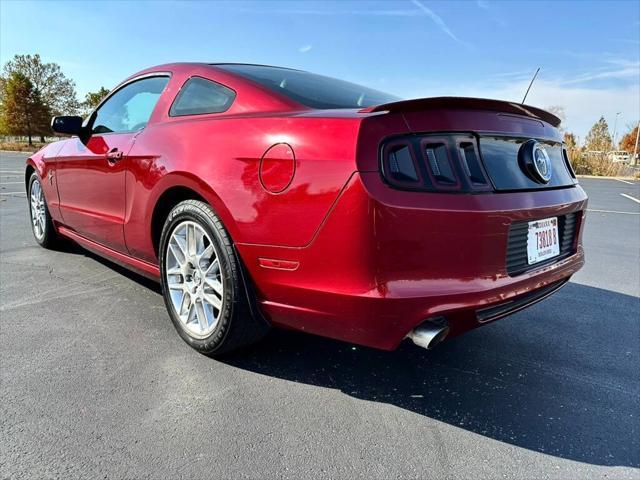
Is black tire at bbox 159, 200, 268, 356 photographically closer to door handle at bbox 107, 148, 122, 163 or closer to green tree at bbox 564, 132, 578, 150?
door handle at bbox 107, 148, 122, 163

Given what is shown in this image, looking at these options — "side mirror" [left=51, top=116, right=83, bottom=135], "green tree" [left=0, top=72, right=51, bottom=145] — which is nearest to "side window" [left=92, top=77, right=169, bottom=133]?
"side mirror" [left=51, top=116, right=83, bottom=135]

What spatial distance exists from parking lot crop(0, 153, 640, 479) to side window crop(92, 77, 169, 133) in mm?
1159

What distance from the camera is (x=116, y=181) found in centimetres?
288

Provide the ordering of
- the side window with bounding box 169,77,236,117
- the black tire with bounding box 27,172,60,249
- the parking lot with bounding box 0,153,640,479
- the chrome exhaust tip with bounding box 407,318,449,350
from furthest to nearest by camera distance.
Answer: the black tire with bounding box 27,172,60,249, the side window with bounding box 169,77,236,117, the chrome exhaust tip with bounding box 407,318,449,350, the parking lot with bounding box 0,153,640,479

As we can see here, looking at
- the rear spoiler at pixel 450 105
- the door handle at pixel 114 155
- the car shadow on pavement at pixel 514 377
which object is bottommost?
the car shadow on pavement at pixel 514 377

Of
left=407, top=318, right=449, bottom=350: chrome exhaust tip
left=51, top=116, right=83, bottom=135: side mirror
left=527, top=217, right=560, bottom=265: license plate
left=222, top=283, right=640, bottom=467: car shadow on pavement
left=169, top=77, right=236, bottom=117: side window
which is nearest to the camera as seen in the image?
left=407, top=318, right=449, bottom=350: chrome exhaust tip

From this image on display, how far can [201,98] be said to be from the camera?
2516mm

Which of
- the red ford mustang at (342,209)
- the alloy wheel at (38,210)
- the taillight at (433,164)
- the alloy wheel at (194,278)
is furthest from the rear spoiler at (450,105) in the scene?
the alloy wheel at (38,210)

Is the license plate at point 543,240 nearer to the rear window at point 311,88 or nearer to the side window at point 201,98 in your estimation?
the rear window at point 311,88

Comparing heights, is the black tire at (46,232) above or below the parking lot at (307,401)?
above

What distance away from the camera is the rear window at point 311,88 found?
2.26 metres

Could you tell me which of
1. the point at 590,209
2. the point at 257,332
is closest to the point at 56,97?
the point at 590,209

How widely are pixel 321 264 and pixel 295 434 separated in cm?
65

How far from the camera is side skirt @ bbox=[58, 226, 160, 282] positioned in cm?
275
